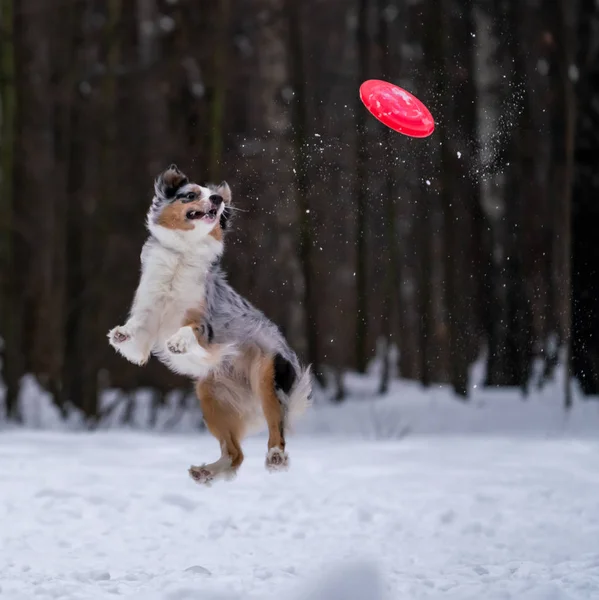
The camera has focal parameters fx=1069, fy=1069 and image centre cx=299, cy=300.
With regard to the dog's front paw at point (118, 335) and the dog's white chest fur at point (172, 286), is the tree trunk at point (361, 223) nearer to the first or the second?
the dog's white chest fur at point (172, 286)

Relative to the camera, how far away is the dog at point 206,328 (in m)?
4.14

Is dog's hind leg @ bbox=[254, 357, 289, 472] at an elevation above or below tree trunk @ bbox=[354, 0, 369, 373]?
below

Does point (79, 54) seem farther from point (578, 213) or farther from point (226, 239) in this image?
point (226, 239)

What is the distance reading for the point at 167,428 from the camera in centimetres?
1878

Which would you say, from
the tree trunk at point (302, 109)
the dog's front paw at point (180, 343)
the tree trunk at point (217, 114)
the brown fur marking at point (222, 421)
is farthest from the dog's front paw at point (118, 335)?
the tree trunk at point (302, 109)

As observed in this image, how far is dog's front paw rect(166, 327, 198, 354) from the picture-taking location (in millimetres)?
4023

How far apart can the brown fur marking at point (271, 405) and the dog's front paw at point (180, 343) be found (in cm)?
32

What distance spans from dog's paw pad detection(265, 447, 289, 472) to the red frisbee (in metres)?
1.59

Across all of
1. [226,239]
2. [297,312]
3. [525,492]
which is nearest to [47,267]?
[297,312]

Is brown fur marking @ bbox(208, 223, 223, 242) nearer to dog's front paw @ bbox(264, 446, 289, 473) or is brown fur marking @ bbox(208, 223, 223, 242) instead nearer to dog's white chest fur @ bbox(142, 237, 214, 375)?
dog's white chest fur @ bbox(142, 237, 214, 375)

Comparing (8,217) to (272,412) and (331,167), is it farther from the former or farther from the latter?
(272,412)

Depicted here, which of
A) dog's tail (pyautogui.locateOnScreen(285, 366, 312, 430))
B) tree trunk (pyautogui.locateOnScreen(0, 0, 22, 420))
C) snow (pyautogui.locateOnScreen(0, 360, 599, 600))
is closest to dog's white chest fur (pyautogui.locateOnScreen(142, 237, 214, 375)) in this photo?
dog's tail (pyautogui.locateOnScreen(285, 366, 312, 430))

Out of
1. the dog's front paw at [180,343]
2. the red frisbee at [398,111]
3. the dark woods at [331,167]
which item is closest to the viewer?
the dog's front paw at [180,343]

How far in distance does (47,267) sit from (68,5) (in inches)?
256
